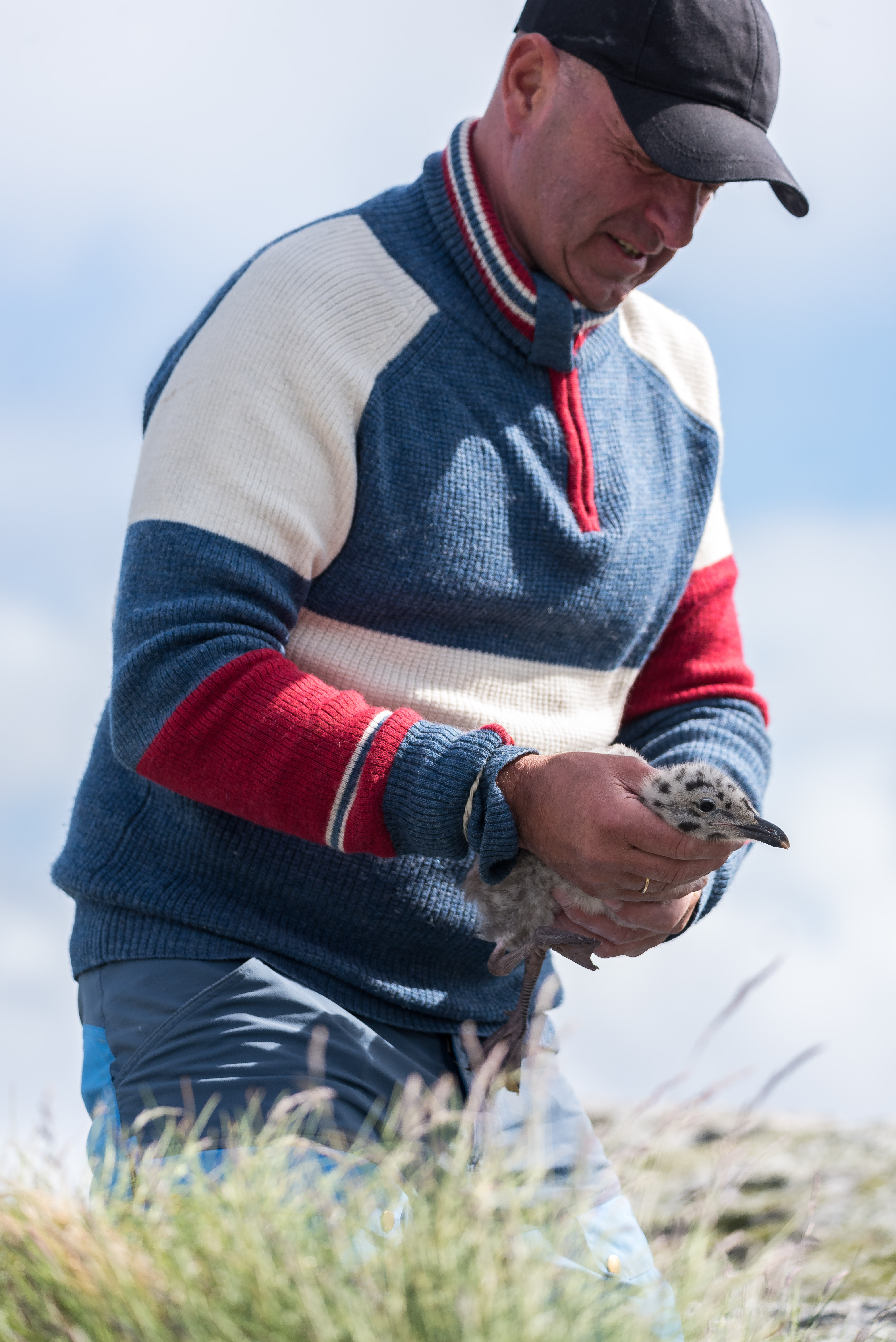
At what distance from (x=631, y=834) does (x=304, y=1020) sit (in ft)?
2.35

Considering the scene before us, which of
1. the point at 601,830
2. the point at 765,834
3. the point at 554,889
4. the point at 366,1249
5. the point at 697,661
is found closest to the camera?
the point at 366,1249

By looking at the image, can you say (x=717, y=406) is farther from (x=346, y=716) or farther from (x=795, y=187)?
(x=346, y=716)

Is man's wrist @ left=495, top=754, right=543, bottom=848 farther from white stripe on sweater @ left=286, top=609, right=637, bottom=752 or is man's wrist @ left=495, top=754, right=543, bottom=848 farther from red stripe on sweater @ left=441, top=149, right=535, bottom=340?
red stripe on sweater @ left=441, top=149, right=535, bottom=340

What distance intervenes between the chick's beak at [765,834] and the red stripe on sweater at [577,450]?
790 millimetres

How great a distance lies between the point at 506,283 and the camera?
287cm

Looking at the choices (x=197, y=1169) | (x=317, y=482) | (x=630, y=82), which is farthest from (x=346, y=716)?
(x=630, y=82)

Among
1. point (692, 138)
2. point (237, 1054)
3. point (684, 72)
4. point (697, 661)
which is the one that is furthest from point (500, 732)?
point (684, 72)

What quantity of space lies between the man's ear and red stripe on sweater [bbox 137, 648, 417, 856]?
1.36m

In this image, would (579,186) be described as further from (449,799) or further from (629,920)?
(629,920)

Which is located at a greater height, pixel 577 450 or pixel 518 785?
pixel 577 450

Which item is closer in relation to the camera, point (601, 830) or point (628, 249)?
point (601, 830)

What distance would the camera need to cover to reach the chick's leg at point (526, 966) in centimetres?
260

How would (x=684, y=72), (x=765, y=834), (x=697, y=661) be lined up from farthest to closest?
(x=697, y=661), (x=684, y=72), (x=765, y=834)

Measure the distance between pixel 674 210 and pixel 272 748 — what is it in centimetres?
148
